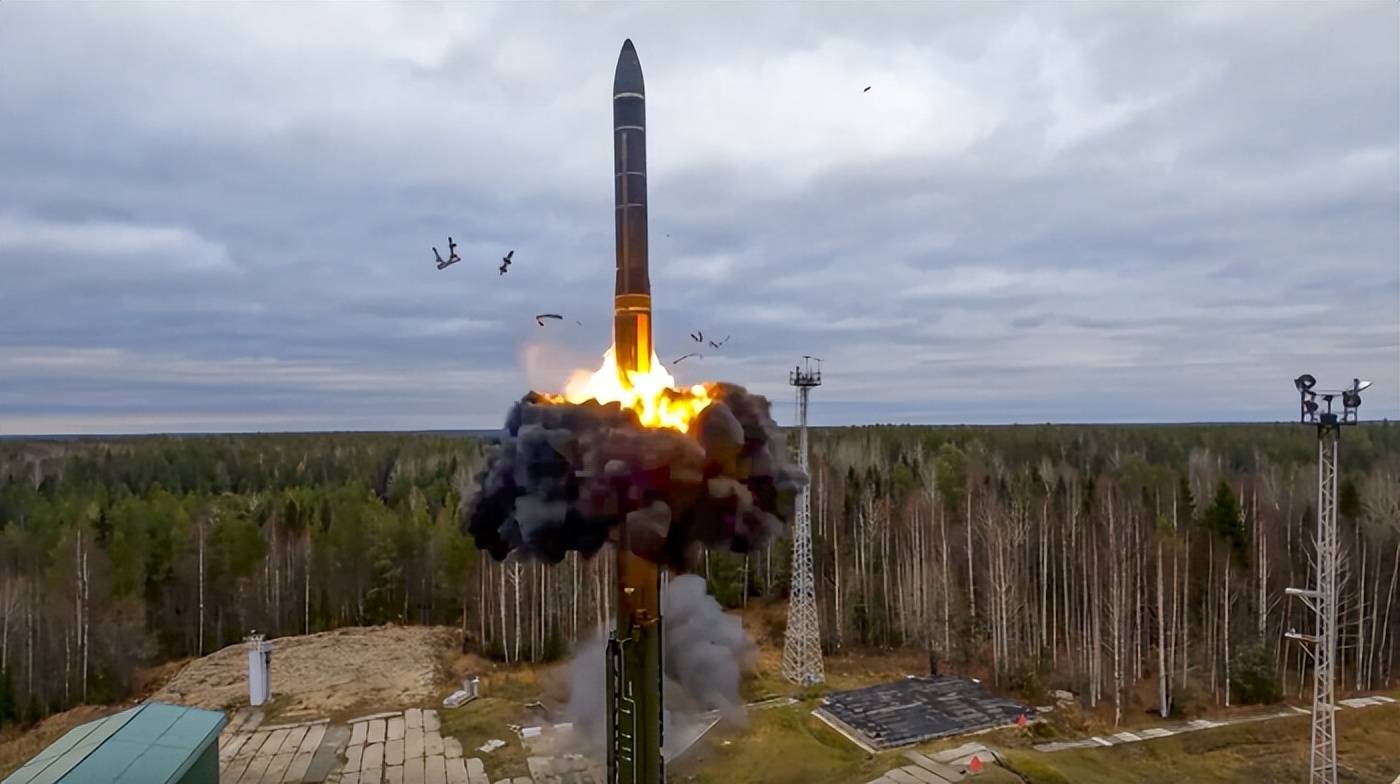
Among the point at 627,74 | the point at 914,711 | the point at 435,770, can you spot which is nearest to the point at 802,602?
the point at 914,711

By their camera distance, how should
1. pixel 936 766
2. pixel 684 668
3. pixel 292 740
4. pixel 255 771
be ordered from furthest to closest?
pixel 292 740, pixel 255 771, pixel 684 668, pixel 936 766

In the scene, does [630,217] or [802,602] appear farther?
[802,602]

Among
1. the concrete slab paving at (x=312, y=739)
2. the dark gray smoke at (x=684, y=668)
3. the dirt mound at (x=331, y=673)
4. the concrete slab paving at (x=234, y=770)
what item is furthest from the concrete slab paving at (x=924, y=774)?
the concrete slab paving at (x=234, y=770)

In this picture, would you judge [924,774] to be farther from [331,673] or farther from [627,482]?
[331,673]

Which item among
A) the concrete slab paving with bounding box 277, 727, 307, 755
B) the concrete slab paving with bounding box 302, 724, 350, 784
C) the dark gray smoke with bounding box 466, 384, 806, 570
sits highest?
the dark gray smoke with bounding box 466, 384, 806, 570

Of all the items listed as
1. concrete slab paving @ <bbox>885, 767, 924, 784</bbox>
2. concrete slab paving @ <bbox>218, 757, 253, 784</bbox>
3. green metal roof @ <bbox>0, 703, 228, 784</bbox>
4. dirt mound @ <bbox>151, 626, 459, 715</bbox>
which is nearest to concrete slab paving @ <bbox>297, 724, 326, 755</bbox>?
concrete slab paving @ <bbox>218, 757, 253, 784</bbox>

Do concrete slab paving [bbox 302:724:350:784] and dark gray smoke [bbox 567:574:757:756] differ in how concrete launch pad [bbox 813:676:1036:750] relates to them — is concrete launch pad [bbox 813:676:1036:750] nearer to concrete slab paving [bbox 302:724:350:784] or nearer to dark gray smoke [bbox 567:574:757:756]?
dark gray smoke [bbox 567:574:757:756]

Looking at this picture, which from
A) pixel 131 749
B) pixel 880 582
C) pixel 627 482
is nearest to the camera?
pixel 627 482
